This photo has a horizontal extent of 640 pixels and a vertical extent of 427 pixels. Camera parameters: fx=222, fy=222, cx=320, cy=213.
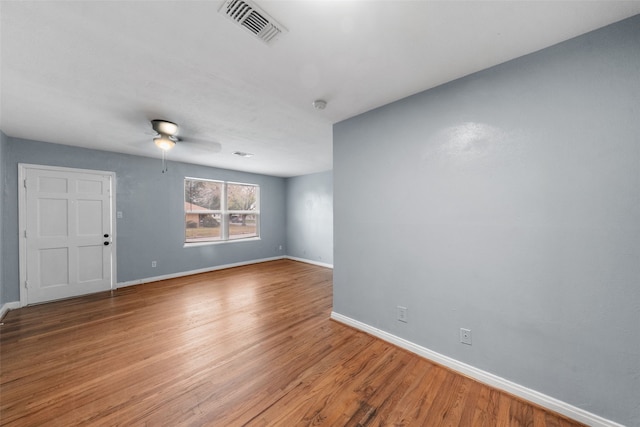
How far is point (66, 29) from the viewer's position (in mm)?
1357

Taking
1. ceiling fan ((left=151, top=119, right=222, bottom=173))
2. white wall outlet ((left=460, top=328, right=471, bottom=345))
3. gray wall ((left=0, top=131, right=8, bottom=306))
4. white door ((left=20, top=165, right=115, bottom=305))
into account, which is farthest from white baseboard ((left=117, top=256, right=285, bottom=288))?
white wall outlet ((left=460, top=328, right=471, bottom=345))

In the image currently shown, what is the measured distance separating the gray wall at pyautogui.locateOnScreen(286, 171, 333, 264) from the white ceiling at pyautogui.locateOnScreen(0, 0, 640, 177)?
327cm

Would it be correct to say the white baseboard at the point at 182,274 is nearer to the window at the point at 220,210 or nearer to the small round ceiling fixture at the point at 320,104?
the window at the point at 220,210

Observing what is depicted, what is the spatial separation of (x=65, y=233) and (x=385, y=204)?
5026 millimetres

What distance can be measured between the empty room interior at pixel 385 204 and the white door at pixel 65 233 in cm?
20

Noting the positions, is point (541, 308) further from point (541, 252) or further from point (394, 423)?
point (394, 423)

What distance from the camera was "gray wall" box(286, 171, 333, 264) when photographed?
5.84 metres

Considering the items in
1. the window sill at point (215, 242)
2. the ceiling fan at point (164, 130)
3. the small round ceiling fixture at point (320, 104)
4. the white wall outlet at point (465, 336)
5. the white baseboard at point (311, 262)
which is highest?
the small round ceiling fixture at point (320, 104)

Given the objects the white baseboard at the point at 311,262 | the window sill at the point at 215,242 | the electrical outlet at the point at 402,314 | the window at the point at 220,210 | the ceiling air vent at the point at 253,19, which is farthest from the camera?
the white baseboard at the point at 311,262

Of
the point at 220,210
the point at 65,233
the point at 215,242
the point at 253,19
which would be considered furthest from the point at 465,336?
the point at 65,233

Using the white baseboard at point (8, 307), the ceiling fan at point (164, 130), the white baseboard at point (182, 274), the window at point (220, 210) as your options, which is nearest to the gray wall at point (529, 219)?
the ceiling fan at point (164, 130)

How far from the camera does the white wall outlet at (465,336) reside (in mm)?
1847

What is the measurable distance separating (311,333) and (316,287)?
1.62m

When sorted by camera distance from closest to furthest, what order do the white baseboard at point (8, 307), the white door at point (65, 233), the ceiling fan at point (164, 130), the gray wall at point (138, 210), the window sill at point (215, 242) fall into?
the ceiling fan at point (164, 130) < the white baseboard at point (8, 307) < the gray wall at point (138, 210) < the white door at point (65, 233) < the window sill at point (215, 242)
